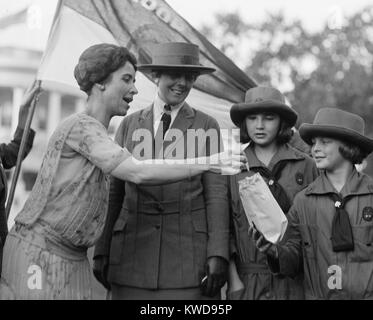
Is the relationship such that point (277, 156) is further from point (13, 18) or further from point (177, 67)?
point (13, 18)

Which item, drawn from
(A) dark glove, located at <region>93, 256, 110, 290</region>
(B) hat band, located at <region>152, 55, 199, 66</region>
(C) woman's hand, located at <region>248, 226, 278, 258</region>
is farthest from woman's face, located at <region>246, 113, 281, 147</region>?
(A) dark glove, located at <region>93, 256, 110, 290</region>

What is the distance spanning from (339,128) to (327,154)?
181 mm

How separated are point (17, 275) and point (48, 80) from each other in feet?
6.98

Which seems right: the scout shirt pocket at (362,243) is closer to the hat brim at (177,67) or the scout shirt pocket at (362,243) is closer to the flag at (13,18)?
the hat brim at (177,67)

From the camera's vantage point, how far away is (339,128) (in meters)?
5.61

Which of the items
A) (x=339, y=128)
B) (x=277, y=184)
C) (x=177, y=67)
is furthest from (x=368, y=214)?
(x=177, y=67)

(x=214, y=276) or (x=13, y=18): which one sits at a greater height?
(x=13, y=18)

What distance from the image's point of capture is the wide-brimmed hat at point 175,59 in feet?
19.1

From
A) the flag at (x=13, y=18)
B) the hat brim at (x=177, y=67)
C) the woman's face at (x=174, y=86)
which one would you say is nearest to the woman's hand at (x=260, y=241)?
the woman's face at (x=174, y=86)

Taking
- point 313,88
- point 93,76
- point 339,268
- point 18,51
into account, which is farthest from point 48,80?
point 18,51

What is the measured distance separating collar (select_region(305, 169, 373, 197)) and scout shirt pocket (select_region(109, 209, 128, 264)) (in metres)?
1.19

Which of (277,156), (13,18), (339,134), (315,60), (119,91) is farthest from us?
(315,60)

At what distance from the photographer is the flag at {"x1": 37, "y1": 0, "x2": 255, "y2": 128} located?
21.9ft

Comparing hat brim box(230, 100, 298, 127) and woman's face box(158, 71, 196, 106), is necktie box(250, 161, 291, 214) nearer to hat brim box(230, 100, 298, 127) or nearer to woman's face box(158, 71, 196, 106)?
hat brim box(230, 100, 298, 127)
